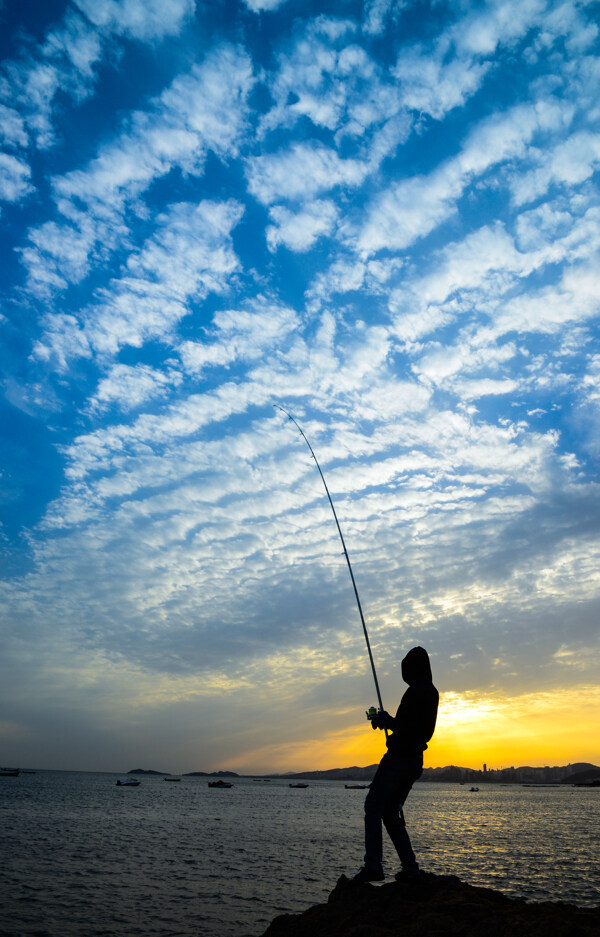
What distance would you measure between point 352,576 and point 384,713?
447 cm

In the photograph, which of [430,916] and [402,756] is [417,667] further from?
[430,916]

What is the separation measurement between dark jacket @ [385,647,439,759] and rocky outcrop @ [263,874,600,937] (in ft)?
5.77

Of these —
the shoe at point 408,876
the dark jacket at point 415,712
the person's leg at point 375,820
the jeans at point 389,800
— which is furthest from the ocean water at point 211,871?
the dark jacket at point 415,712

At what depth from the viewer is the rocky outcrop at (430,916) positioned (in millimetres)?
6012

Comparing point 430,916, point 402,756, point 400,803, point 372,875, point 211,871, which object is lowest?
point 211,871

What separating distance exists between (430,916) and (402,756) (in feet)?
5.70

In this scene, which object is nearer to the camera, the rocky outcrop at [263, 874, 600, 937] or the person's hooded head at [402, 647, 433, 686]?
the rocky outcrop at [263, 874, 600, 937]

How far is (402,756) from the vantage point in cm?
666

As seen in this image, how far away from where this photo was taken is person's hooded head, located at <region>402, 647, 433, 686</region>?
22.0 ft

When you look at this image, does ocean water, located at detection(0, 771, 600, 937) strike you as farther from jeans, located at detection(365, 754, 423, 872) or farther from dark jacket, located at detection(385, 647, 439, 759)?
dark jacket, located at detection(385, 647, 439, 759)

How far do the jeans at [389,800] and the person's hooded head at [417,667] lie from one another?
2.96ft

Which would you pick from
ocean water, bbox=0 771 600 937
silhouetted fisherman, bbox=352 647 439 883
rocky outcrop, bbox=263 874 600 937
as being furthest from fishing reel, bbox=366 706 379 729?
ocean water, bbox=0 771 600 937

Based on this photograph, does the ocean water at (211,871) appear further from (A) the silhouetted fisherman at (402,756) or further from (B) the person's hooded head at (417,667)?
(B) the person's hooded head at (417,667)

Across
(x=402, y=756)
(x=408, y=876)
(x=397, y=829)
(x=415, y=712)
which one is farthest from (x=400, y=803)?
(x=408, y=876)
